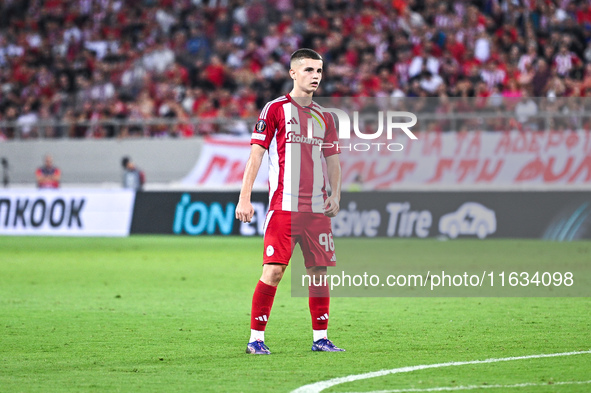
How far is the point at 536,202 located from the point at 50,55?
1575 cm

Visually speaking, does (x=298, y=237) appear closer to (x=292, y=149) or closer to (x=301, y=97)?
(x=292, y=149)

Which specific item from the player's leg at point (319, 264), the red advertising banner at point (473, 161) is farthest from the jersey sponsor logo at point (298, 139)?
the red advertising banner at point (473, 161)

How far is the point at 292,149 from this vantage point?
6.84 meters

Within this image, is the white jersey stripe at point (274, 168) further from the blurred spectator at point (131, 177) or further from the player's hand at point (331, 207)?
the blurred spectator at point (131, 177)

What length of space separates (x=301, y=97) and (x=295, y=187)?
0.66 m

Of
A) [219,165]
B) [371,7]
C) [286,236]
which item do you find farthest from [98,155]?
[286,236]

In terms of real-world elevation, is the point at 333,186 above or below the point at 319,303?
above

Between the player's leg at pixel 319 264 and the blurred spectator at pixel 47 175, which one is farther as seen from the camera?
the blurred spectator at pixel 47 175

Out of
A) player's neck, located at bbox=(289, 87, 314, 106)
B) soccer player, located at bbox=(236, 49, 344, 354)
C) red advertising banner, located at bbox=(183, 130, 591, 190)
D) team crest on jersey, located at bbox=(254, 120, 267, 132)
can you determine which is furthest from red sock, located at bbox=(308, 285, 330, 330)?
red advertising banner, located at bbox=(183, 130, 591, 190)

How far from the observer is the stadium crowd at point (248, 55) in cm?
2141

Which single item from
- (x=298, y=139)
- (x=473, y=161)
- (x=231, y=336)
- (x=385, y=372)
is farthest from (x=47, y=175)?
(x=385, y=372)

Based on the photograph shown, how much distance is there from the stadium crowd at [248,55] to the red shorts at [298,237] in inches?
540

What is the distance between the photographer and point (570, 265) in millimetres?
14523

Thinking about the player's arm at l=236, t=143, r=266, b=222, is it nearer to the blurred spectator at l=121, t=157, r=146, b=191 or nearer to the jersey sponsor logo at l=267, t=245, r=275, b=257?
the jersey sponsor logo at l=267, t=245, r=275, b=257
